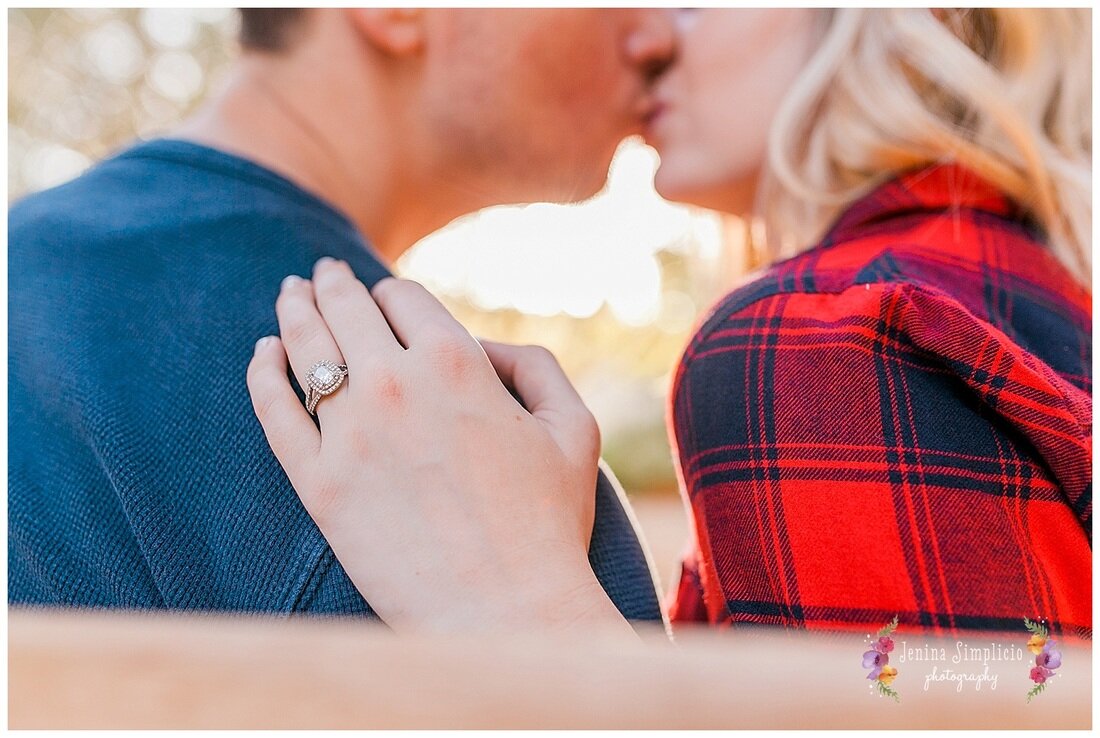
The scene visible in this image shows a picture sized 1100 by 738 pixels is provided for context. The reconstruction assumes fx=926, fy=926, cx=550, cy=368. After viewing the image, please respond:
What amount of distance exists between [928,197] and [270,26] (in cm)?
102

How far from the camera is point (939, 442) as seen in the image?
2.83 ft

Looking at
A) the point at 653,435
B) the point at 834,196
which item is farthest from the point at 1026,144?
the point at 653,435

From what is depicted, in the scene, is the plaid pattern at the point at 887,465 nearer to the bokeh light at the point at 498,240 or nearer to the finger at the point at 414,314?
the finger at the point at 414,314

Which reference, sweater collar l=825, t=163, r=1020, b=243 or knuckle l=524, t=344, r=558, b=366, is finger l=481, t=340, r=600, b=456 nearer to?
knuckle l=524, t=344, r=558, b=366

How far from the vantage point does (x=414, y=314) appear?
948mm

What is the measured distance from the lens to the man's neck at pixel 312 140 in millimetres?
1292

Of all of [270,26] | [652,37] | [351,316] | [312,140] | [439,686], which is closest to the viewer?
[439,686]

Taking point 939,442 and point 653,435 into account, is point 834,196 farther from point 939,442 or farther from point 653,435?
point 653,435

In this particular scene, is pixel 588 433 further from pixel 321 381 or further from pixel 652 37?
pixel 652 37

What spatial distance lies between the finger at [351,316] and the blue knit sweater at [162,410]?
0.08 metres

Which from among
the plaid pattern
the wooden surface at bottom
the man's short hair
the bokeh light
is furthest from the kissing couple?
the bokeh light

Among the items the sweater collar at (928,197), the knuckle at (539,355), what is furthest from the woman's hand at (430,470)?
the sweater collar at (928,197)

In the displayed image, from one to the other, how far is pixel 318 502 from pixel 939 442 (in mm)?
572

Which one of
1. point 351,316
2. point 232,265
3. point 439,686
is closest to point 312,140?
point 232,265
